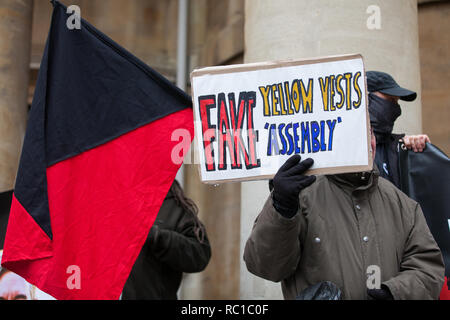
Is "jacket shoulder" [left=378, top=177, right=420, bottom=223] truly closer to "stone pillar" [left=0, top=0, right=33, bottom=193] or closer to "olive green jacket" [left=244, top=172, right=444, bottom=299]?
"olive green jacket" [left=244, top=172, right=444, bottom=299]

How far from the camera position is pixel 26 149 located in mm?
3277

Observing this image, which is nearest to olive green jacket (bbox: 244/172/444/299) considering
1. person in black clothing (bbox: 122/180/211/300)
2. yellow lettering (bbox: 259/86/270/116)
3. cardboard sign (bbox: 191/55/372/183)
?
cardboard sign (bbox: 191/55/372/183)

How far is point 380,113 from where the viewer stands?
3609 mm

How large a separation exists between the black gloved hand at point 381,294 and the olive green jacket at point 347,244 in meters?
0.02

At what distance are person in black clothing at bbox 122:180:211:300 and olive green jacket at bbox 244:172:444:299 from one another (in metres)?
1.53

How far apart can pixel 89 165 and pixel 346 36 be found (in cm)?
228

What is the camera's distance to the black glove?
251cm

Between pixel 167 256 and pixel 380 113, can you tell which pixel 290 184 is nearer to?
pixel 380 113

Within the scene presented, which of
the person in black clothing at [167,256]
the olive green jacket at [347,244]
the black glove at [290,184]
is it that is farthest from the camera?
the person in black clothing at [167,256]

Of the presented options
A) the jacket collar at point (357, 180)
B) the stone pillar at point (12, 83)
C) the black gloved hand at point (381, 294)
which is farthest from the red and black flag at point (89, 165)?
the stone pillar at point (12, 83)

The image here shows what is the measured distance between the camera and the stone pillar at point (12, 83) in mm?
6691

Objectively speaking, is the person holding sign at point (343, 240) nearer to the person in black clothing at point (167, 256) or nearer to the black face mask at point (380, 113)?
the black face mask at point (380, 113)

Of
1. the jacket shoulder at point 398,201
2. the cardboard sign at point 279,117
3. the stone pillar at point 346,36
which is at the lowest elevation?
the jacket shoulder at point 398,201

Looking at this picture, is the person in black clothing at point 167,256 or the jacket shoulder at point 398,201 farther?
the person in black clothing at point 167,256
